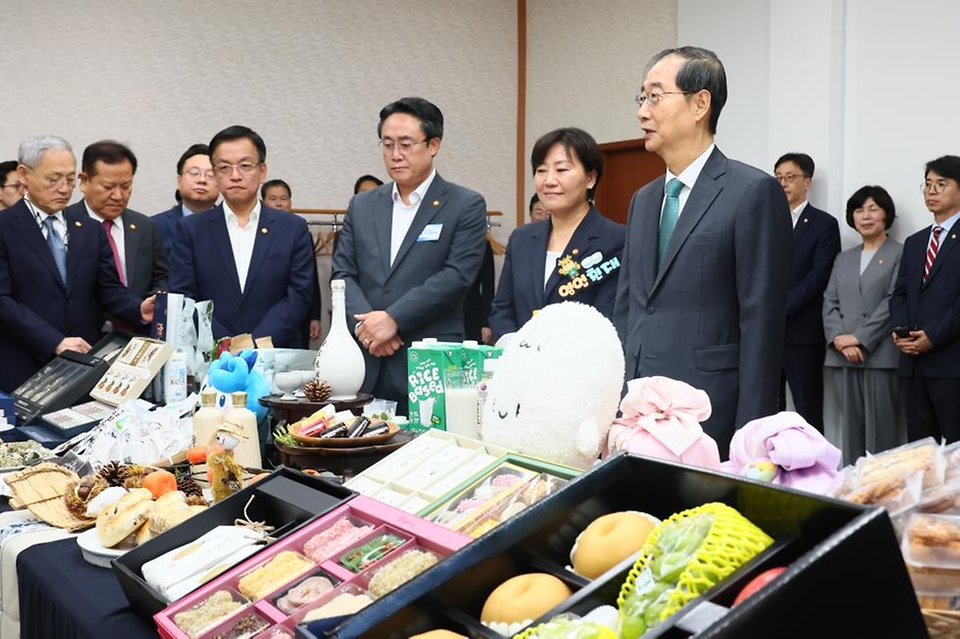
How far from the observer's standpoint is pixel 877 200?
5.16 meters

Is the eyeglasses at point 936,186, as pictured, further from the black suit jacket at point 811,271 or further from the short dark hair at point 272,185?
the short dark hair at point 272,185

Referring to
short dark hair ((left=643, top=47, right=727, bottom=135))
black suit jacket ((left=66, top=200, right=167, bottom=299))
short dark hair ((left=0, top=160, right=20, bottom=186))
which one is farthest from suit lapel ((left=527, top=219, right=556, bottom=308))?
short dark hair ((left=0, top=160, right=20, bottom=186))

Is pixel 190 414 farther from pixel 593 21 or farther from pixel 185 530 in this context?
pixel 593 21

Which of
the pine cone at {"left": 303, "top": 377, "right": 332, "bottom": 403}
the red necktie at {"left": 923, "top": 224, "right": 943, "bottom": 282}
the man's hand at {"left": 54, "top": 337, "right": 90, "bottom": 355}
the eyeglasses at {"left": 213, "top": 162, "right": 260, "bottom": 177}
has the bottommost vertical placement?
the man's hand at {"left": 54, "top": 337, "right": 90, "bottom": 355}

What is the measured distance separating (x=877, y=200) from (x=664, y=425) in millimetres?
4413

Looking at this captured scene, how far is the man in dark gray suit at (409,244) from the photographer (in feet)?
10.1

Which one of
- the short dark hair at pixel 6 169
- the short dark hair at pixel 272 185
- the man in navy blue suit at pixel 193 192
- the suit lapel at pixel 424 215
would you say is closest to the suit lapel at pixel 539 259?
the suit lapel at pixel 424 215

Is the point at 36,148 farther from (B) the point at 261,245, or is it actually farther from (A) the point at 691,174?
(A) the point at 691,174

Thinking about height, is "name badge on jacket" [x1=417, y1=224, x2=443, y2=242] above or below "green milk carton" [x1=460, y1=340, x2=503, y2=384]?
above

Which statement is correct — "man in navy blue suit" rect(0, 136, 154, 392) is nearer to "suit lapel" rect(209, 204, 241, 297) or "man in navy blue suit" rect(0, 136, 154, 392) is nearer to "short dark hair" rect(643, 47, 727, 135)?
"suit lapel" rect(209, 204, 241, 297)

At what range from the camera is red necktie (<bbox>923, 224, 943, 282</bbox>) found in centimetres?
481

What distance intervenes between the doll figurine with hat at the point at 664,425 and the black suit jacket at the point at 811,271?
4.36 metres

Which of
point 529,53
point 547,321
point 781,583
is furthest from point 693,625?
point 529,53

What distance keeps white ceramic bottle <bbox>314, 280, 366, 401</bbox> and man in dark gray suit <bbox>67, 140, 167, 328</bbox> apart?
7.25ft
